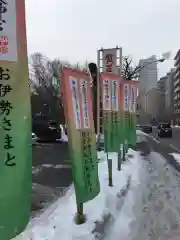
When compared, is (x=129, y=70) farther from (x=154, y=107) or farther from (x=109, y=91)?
(x=154, y=107)

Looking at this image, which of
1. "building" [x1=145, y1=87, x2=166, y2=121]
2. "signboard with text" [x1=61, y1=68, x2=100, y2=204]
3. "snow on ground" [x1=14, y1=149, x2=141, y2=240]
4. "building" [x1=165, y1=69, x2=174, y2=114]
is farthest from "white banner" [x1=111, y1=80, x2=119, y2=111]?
"building" [x1=165, y1=69, x2=174, y2=114]

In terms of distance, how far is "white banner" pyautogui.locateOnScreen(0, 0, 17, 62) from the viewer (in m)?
3.40

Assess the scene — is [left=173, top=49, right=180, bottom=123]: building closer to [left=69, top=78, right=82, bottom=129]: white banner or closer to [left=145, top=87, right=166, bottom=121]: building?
[left=145, top=87, right=166, bottom=121]: building

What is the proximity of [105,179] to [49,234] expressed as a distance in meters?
4.89

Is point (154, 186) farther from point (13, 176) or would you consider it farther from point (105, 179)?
point (13, 176)

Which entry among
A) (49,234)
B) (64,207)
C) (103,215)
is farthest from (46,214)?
(49,234)

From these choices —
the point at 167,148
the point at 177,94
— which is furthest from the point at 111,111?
the point at 177,94

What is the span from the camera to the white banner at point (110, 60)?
16109mm

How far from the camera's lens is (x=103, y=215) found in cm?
678

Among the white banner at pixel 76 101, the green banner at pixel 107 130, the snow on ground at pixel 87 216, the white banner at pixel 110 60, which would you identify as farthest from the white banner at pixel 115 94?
the white banner at pixel 76 101

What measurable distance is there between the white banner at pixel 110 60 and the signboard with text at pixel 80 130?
971 centimetres

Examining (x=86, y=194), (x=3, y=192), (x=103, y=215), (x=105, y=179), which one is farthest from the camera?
(x=105, y=179)

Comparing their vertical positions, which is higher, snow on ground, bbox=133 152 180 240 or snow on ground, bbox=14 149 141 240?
snow on ground, bbox=14 149 141 240

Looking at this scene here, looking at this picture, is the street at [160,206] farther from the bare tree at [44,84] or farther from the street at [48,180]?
the bare tree at [44,84]
